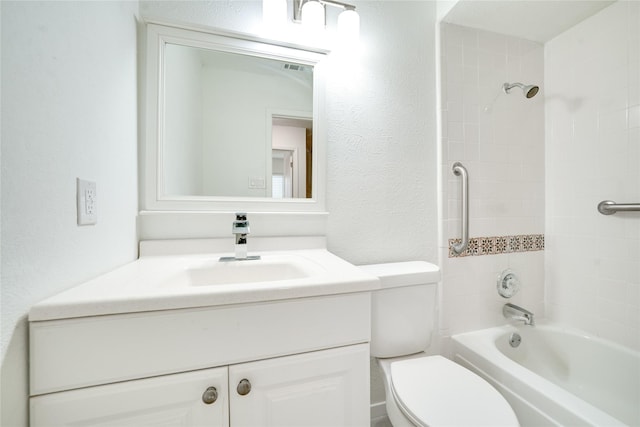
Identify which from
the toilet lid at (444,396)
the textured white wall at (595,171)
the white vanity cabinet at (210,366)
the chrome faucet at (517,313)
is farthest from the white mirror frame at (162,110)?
the textured white wall at (595,171)

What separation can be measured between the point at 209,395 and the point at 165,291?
0.84 ft

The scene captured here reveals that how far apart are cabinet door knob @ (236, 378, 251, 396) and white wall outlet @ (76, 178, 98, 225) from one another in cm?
55

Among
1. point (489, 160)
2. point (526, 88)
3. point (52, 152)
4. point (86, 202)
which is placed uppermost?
point (526, 88)

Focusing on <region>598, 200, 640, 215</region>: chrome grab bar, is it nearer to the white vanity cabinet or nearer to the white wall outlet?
the white vanity cabinet

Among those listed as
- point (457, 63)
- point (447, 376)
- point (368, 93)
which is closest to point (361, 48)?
point (368, 93)

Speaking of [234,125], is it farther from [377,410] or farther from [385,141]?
[377,410]

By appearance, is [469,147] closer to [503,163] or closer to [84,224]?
[503,163]

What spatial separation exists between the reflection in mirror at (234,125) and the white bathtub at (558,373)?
108cm

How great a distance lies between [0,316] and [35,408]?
205mm

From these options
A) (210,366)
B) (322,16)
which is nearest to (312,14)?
(322,16)

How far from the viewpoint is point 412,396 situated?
848 mm

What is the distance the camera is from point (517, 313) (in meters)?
1.41

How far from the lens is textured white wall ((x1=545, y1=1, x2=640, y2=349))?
1229 millimetres

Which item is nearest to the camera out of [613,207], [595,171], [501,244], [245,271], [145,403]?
[145,403]
